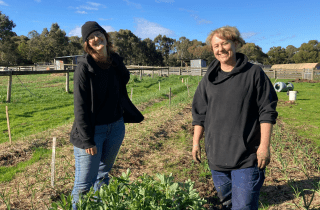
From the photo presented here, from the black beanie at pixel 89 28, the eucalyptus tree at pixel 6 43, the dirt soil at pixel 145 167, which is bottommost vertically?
the dirt soil at pixel 145 167

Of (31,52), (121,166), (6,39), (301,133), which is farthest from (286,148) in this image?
(6,39)

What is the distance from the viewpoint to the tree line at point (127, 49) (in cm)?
5403

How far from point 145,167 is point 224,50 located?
2843mm

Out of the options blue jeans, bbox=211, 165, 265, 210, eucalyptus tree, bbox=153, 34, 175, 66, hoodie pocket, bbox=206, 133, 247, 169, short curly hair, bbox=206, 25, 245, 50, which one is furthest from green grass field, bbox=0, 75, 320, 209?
eucalyptus tree, bbox=153, 34, 175, 66

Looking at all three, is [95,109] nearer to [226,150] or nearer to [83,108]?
[83,108]

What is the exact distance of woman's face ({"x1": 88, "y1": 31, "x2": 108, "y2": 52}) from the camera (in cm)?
207

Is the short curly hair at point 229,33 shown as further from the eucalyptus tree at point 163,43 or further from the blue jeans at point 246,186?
the eucalyptus tree at point 163,43

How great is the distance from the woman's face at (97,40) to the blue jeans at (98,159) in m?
0.73

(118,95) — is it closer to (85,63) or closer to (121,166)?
(85,63)

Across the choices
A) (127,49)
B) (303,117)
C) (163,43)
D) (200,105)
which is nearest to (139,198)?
(200,105)

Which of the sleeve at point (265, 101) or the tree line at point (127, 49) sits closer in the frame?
the sleeve at point (265, 101)

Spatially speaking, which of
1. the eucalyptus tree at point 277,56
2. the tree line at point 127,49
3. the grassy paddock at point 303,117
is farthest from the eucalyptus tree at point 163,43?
the grassy paddock at point 303,117

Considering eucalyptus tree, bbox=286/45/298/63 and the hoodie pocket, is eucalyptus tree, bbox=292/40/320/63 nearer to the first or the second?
A: eucalyptus tree, bbox=286/45/298/63

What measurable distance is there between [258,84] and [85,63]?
147 cm
